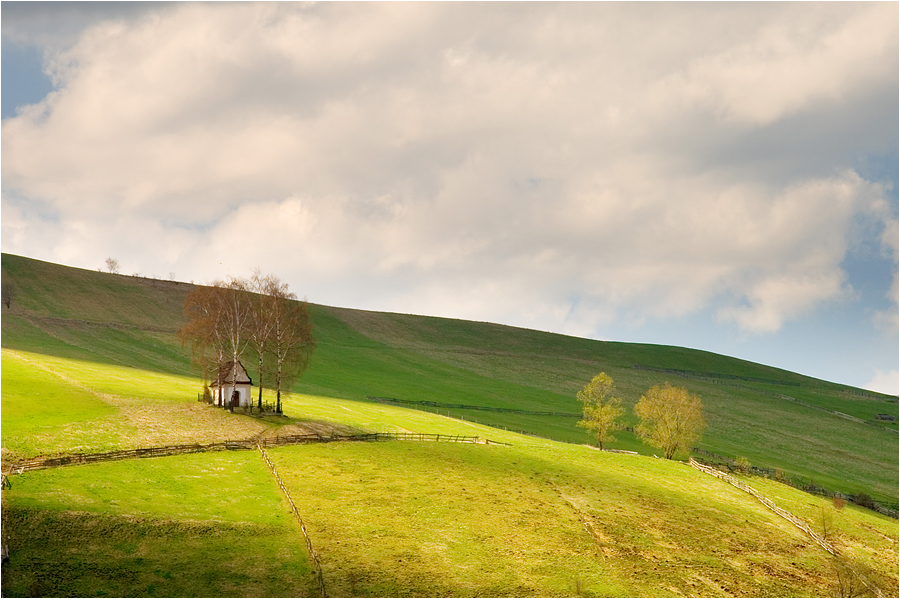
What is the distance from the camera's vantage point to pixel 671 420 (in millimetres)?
86438

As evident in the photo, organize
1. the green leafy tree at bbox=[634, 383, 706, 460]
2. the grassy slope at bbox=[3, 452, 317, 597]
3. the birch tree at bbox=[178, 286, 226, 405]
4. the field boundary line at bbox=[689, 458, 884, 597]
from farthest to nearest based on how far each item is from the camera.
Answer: the green leafy tree at bbox=[634, 383, 706, 460]
the birch tree at bbox=[178, 286, 226, 405]
the field boundary line at bbox=[689, 458, 884, 597]
the grassy slope at bbox=[3, 452, 317, 597]

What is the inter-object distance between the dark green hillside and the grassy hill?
1.99 metres

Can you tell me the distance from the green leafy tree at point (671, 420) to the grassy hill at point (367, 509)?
1000cm

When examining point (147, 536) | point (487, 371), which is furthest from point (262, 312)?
point (487, 371)

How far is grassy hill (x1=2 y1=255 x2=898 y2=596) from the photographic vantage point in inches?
1329

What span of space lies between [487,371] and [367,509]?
109334 mm

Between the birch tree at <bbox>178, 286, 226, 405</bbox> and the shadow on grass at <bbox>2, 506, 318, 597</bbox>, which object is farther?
the birch tree at <bbox>178, 286, 226, 405</bbox>

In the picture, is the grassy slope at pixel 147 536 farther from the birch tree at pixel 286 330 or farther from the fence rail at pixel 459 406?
the fence rail at pixel 459 406

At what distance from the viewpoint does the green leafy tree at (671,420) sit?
85.6m

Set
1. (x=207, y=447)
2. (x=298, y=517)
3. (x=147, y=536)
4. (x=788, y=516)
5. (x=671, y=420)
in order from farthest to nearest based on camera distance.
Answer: (x=671, y=420)
(x=788, y=516)
(x=207, y=447)
(x=298, y=517)
(x=147, y=536)

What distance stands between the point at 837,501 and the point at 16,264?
157 metres

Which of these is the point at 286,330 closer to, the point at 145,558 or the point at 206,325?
the point at 206,325

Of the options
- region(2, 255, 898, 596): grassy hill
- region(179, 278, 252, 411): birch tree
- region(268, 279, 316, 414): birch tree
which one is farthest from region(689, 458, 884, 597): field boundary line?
region(179, 278, 252, 411): birch tree

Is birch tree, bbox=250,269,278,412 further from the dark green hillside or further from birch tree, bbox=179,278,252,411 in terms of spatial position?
the dark green hillside
